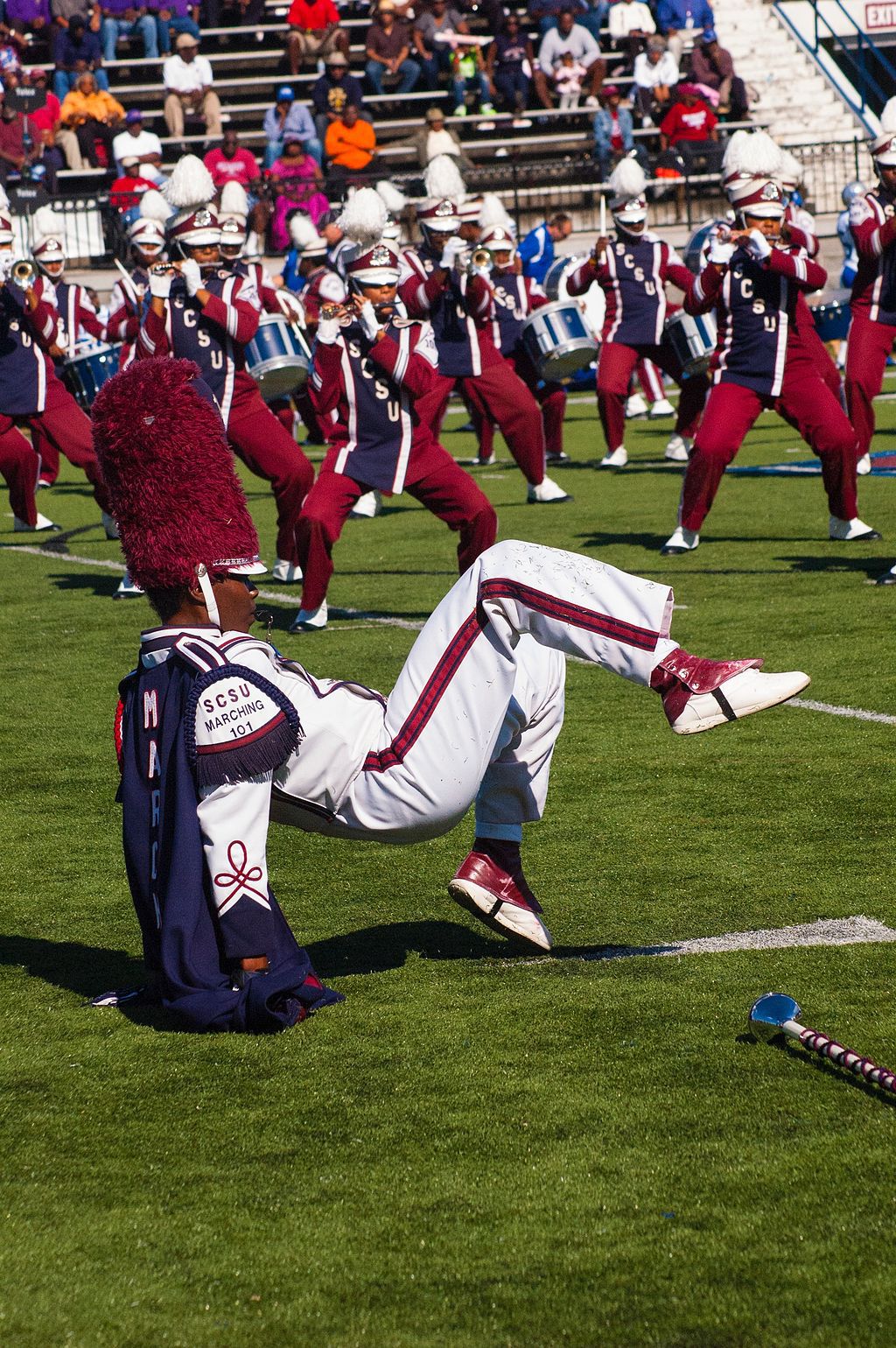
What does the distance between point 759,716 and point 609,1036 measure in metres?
2.94

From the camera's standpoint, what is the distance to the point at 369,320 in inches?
310

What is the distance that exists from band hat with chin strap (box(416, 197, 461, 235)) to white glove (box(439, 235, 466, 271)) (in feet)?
0.39

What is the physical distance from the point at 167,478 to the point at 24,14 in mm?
23596

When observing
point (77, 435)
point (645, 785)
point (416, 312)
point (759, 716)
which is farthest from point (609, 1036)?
point (416, 312)

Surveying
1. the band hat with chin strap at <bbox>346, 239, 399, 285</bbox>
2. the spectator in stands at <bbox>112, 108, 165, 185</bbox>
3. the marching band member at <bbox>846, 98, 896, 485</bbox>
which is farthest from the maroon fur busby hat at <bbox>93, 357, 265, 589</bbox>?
the spectator in stands at <bbox>112, 108, 165, 185</bbox>

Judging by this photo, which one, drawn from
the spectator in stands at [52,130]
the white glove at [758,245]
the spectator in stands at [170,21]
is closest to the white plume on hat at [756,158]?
the white glove at [758,245]

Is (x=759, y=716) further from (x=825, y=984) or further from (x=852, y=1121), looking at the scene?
(x=852, y=1121)

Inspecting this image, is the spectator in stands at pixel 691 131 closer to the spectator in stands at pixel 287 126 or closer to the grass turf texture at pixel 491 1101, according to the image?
the spectator in stands at pixel 287 126

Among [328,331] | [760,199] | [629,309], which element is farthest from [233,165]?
[328,331]

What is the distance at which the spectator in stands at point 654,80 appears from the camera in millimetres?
25078

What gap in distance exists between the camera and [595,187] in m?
24.7

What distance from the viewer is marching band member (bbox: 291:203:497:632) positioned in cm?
782

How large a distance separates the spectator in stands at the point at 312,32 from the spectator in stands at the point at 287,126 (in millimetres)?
1932

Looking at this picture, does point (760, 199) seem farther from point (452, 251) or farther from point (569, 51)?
point (569, 51)
